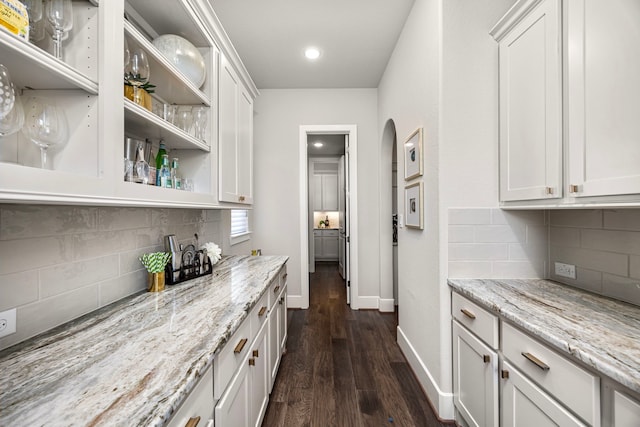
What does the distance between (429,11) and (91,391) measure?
253 cm

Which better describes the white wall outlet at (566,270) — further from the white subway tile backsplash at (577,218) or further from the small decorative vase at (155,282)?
the small decorative vase at (155,282)

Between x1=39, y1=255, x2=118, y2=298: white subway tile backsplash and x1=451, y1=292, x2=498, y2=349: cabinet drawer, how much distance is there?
1845 mm

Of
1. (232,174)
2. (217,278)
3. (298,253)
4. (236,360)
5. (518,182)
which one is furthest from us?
(298,253)

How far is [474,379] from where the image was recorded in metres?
1.44

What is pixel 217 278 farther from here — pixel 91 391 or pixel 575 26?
pixel 575 26

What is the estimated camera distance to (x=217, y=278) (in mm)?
1735

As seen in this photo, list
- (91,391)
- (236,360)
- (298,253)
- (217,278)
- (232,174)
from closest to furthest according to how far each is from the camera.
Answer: (91,391), (236,360), (217,278), (232,174), (298,253)

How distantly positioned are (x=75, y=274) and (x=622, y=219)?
8.10 ft

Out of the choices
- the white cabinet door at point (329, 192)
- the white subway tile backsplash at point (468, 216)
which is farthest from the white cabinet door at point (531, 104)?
the white cabinet door at point (329, 192)

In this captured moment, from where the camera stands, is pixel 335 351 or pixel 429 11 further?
pixel 335 351

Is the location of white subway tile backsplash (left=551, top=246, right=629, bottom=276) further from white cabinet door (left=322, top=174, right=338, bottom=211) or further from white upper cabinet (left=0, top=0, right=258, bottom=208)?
white cabinet door (left=322, top=174, right=338, bottom=211)

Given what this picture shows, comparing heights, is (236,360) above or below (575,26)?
below

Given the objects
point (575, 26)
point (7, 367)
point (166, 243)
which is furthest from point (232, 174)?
point (575, 26)

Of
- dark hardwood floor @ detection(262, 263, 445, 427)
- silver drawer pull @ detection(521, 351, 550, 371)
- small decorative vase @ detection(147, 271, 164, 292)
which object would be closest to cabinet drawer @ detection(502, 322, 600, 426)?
silver drawer pull @ detection(521, 351, 550, 371)
